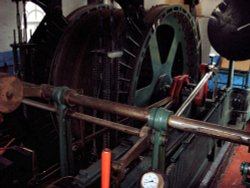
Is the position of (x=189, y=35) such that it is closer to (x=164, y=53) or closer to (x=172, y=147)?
(x=164, y=53)

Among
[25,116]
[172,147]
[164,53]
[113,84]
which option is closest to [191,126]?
[172,147]

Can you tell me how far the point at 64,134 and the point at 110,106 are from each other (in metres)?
0.41

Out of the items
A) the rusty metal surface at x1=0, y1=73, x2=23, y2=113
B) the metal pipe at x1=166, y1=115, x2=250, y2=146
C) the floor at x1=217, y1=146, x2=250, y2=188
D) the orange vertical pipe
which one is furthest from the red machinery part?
the orange vertical pipe

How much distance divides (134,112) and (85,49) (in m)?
2.33

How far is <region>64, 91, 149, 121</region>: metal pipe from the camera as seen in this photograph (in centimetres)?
142

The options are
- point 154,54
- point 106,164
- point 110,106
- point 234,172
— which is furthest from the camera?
point 234,172

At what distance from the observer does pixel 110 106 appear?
1487mm

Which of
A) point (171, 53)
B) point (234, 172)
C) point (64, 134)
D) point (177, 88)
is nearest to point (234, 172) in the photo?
point (234, 172)

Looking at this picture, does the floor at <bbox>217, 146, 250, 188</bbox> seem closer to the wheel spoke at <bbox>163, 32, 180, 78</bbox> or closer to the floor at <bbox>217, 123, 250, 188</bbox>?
the floor at <bbox>217, 123, 250, 188</bbox>

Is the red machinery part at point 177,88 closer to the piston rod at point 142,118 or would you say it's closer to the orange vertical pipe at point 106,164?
the piston rod at point 142,118

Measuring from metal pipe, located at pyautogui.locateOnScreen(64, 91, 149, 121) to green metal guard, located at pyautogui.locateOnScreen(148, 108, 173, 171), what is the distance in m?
0.04

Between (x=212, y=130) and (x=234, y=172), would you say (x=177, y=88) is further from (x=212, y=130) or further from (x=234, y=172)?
(x=212, y=130)

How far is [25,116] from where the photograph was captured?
3316mm

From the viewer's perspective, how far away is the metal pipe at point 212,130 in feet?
4.04
